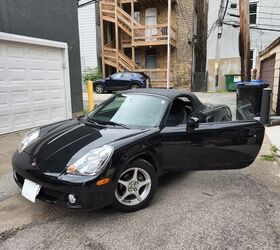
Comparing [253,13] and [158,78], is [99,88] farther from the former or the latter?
[253,13]

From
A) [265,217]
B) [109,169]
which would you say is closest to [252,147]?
[265,217]

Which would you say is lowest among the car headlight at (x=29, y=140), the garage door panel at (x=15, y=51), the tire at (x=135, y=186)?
the tire at (x=135, y=186)

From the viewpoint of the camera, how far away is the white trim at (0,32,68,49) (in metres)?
6.43

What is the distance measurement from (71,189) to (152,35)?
18.7 meters

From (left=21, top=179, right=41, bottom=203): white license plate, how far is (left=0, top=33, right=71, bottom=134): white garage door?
14.1ft

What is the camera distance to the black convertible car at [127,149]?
2.72 metres

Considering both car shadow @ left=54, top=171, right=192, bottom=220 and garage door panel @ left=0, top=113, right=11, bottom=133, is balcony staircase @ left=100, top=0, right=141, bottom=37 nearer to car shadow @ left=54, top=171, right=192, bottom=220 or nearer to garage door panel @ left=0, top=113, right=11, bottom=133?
garage door panel @ left=0, top=113, right=11, bottom=133

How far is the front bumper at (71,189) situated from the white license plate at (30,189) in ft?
0.13

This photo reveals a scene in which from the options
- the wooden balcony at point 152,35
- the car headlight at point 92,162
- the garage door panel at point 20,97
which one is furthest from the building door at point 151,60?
the car headlight at point 92,162

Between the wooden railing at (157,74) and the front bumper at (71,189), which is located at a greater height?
the wooden railing at (157,74)

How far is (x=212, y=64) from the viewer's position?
20.2 meters

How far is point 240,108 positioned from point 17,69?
617 cm

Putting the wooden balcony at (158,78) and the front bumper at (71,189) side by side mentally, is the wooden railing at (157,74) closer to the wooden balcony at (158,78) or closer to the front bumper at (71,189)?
the wooden balcony at (158,78)

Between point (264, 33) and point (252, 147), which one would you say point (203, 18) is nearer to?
point (264, 33)
